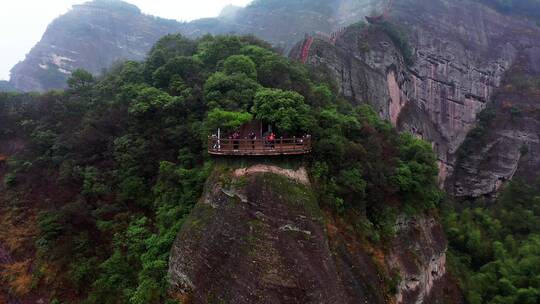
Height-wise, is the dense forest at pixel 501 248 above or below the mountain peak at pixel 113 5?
below

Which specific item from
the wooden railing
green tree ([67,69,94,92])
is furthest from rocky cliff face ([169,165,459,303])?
green tree ([67,69,94,92])

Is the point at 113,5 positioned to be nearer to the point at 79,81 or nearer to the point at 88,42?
the point at 88,42

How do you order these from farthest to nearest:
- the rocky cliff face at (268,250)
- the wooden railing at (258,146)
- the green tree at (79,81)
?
1. the green tree at (79,81)
2. the wooden railing at (258,146)
3. the rocky cliff face at (268,250)

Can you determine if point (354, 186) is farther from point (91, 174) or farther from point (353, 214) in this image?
point (91, 174)

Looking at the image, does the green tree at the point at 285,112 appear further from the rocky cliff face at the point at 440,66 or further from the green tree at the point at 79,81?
the green tree at the point at 79,81

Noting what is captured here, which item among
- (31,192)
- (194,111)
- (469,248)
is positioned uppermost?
(194,111)

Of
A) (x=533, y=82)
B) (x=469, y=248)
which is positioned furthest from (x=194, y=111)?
(x=533, y=82)

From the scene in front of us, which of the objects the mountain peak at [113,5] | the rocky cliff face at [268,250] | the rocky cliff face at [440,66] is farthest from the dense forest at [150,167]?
the mountain peak at [113,5]
